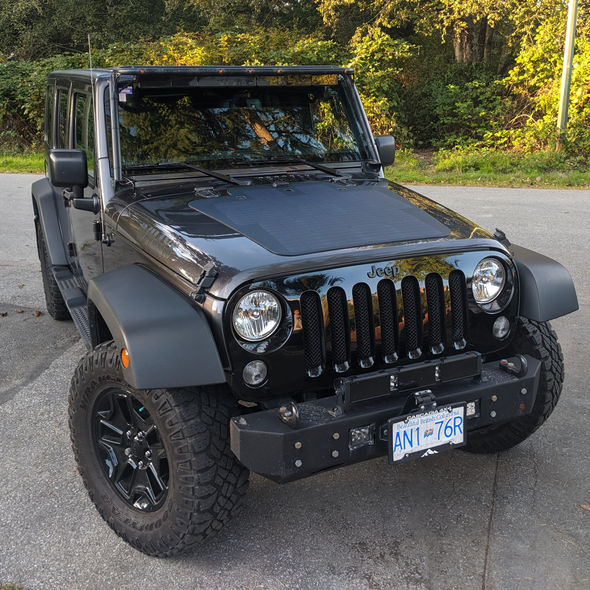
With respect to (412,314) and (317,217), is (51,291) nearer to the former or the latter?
(317,217)

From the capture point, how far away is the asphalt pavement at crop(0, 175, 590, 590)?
8.83 feet

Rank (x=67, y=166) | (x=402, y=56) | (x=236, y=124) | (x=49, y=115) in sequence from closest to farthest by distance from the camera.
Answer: (x=67, y=166) → (x=236, y=124) → (x=49, y=115) → (x=402, y=56)

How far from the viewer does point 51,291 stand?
17.6 ft

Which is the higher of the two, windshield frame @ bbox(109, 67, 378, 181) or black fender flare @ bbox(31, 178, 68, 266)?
windshield frame @ bbox(109, 67, 378, 181)

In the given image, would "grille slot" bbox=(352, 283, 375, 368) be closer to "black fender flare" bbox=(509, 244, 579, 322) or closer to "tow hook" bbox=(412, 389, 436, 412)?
"tow hook" bbox=(412, 389, 436, 412)

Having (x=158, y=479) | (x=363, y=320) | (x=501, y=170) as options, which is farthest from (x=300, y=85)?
(x=501, y=170)

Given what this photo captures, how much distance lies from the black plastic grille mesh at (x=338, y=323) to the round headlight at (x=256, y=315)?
0.73 ft

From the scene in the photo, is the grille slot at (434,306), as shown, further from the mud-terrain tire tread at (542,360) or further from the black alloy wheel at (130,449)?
the black alloy wheel at (130,449)

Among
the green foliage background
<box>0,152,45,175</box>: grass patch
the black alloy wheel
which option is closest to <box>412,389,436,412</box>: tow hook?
the black alloy wheel

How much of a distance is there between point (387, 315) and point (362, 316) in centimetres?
12

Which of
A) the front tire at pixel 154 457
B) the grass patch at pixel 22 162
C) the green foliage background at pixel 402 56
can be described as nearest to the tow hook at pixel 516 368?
the front tire at pixel 154 457

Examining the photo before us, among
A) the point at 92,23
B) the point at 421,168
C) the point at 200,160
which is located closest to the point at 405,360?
the point at 200,160

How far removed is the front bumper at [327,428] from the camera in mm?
2396

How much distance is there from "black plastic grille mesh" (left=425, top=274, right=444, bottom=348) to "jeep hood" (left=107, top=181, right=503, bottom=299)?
12 cm
